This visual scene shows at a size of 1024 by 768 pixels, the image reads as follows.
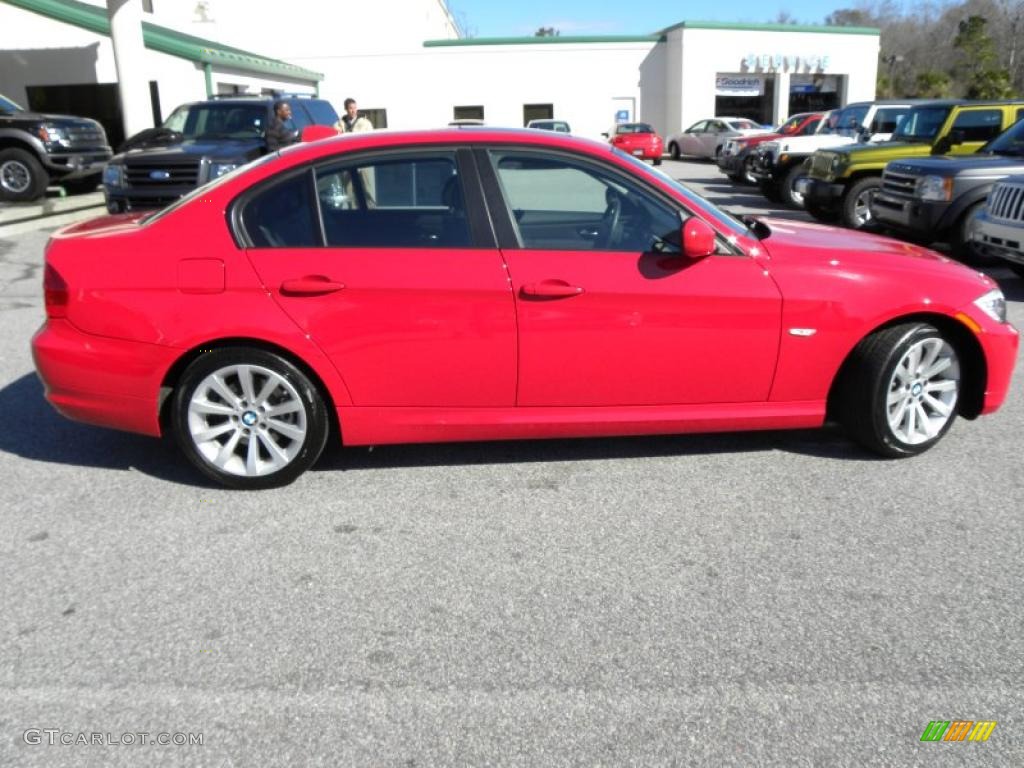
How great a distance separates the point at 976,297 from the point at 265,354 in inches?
139

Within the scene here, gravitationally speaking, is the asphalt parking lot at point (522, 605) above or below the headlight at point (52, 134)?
below

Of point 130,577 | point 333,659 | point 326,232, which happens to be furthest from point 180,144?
point 333,659

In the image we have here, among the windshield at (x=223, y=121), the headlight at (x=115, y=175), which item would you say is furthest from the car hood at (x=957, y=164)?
the headlight at (x=115, y=175)

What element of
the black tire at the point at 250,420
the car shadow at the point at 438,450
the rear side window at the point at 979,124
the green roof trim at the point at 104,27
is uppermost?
the green roof trim at the point at 104,27

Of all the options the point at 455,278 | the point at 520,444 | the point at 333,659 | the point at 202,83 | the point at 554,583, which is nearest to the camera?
the point at 333,659

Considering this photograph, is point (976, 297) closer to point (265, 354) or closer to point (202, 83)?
point (265, 354)

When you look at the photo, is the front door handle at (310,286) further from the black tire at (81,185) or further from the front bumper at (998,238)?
the black tire at (81,185)

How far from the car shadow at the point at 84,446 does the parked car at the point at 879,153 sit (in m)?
11.0

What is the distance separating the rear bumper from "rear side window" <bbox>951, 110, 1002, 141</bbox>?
12.7 metres

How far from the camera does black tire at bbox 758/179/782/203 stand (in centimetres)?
1702

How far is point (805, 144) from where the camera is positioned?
16.5 metres

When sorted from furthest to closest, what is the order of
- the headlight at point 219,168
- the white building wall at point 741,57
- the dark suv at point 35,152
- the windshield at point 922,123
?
the white building wall at point 741,57 < the dark suv at point 35,152 < the windshield at point 922,123 < the headlight at point 219,168

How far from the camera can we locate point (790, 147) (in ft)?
54.2

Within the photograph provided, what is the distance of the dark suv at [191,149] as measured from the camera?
11422 mm
